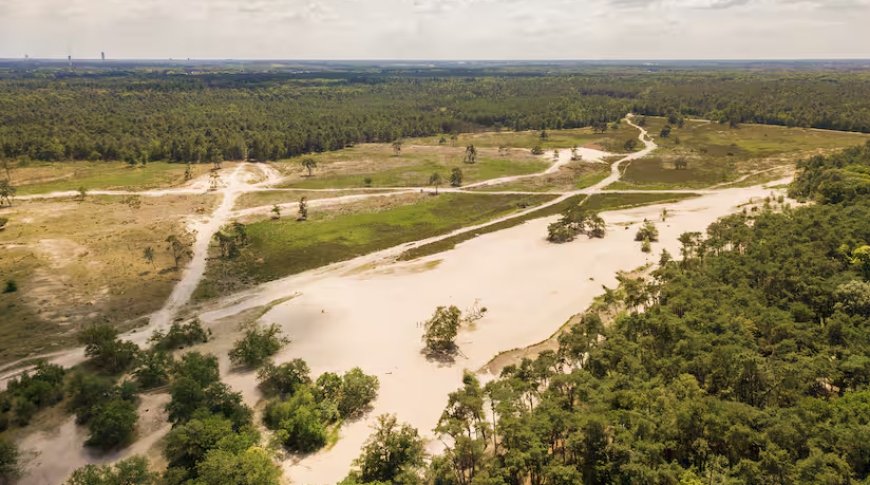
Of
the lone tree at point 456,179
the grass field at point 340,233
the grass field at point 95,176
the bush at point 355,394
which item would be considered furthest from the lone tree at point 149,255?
the lone tree at point 456,179

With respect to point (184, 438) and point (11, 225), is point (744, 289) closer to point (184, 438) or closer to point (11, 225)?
point (184, 438)

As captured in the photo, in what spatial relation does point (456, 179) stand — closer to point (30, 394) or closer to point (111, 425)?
point (30, 394)

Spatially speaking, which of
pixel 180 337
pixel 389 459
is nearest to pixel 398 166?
pixel 180 337

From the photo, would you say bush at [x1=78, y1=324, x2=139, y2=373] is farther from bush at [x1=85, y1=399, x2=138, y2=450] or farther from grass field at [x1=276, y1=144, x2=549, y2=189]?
grass field at [x1=276, y1=144, x2=549, y2=189]

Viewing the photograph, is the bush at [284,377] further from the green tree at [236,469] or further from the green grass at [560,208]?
the green grass at [560,208]

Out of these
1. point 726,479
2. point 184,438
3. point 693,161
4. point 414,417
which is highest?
point 693,161

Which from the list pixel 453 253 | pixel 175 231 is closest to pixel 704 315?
pixel 453 253

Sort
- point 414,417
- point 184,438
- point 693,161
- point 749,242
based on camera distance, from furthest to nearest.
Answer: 1. point 693,161
2. point 749,242
3. point 414,417
4. point 184,438
